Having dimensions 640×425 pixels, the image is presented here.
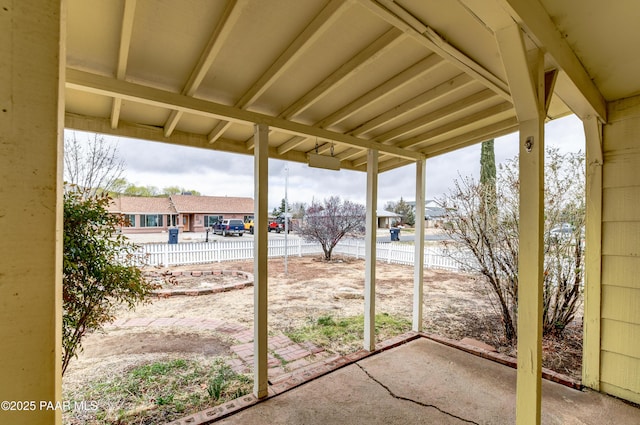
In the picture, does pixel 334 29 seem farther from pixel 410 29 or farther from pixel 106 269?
pixel 106 269

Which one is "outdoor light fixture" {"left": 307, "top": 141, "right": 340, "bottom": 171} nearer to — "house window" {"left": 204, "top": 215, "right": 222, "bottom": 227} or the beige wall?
the beige wall

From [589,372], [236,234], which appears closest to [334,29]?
[589,372]

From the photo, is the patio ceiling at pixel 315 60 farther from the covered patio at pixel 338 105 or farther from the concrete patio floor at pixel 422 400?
the concrete patio floor at pixel 422 400

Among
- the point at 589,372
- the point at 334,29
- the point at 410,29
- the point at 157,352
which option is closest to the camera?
the point at 410,29

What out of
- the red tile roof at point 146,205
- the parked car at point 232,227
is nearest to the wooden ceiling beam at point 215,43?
the parked car at point 232,227

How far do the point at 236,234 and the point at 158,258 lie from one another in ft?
42.3

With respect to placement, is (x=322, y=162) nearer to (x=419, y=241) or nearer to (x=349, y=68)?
(x=349, y=68)

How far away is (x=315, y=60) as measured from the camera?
6.58ft

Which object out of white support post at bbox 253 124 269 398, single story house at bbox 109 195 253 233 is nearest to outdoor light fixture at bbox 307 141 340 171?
white support post at bbox 253 124 269 398

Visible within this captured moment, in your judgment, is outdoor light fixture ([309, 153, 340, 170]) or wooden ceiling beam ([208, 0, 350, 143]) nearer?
wooden ceiling beam ([208, 0, 350, 143])

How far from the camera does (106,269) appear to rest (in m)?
2.15

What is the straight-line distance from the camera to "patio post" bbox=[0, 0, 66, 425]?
18.5 inches

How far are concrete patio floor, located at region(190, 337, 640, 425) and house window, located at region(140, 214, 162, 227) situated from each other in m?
23.8

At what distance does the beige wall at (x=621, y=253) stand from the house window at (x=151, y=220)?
25639 mm
